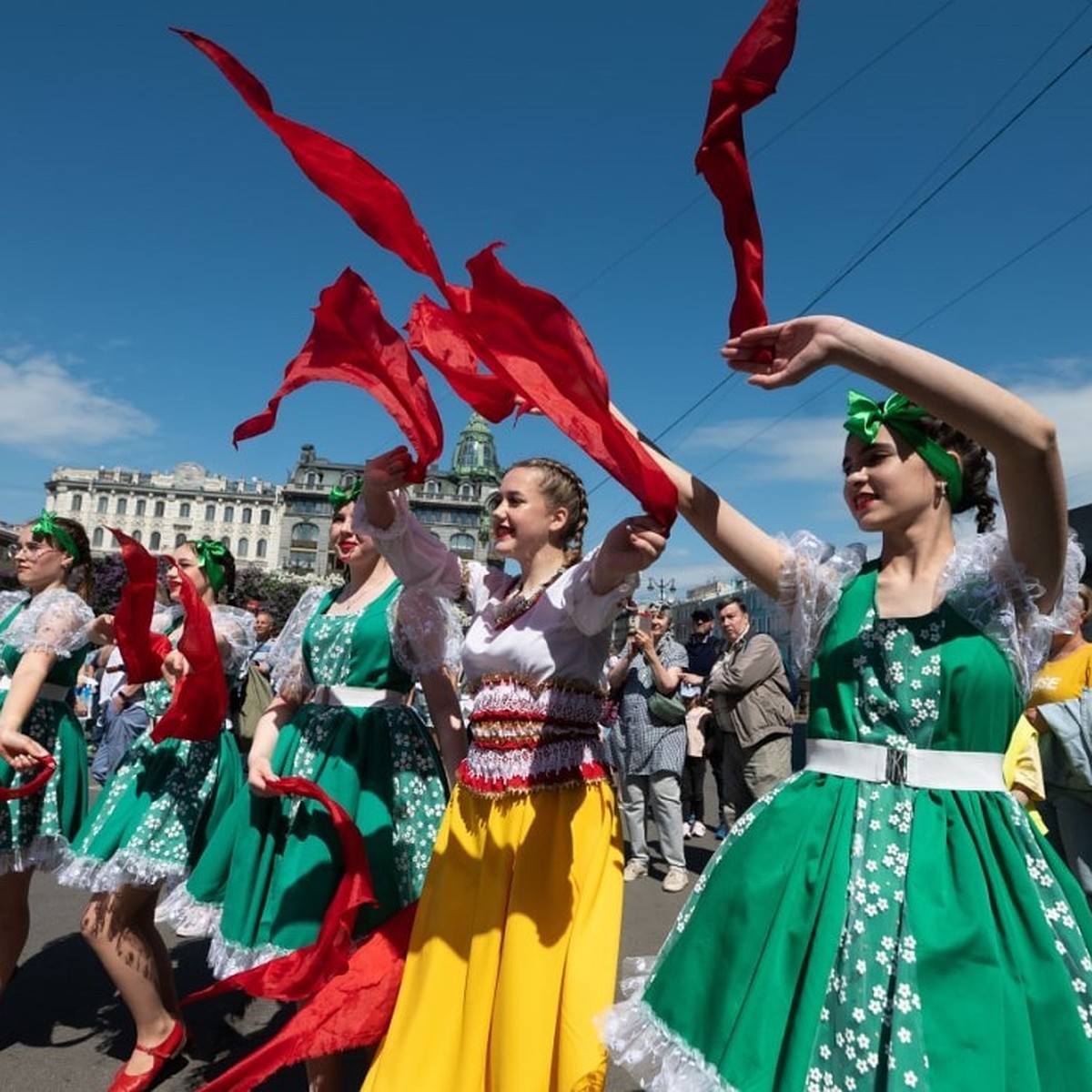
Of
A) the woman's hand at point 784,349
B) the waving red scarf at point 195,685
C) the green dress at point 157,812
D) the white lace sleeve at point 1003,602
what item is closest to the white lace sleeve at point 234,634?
the green dress at point 157,812

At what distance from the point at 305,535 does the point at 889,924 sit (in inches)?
3732

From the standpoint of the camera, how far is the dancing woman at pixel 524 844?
2.15 meters

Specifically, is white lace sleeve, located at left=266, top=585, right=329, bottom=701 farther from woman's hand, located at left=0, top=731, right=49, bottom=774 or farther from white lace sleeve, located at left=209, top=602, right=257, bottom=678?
woman's hand, located at left=0, top=731, right=49, bottom=774

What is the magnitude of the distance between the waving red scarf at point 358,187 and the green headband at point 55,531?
2.36 meters

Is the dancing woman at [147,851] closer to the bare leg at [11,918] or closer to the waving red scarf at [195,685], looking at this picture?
the waving red scarf at [195,685]

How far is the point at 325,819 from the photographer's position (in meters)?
2.73

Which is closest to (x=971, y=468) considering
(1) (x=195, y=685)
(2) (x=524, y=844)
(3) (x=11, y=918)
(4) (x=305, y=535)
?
(2) (x=524, y=844)

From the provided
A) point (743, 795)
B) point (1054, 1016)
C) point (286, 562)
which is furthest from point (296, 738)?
point (286, 562)

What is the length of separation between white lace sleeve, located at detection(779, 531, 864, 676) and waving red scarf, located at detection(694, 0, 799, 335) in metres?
0.52

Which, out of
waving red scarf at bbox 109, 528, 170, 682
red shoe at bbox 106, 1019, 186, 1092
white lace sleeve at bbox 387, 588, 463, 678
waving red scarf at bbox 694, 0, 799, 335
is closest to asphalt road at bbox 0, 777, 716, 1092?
red shoe at bbox 106, 1019, 186, 1092

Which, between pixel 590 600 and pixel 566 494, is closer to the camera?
pixel 590 600

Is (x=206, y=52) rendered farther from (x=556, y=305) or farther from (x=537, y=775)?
(x=537, y=775)

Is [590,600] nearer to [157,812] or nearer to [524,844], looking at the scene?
[524,844]

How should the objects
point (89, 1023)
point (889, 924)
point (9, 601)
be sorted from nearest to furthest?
point (889, 924) → point (89, 1023) → point (9, 601)
